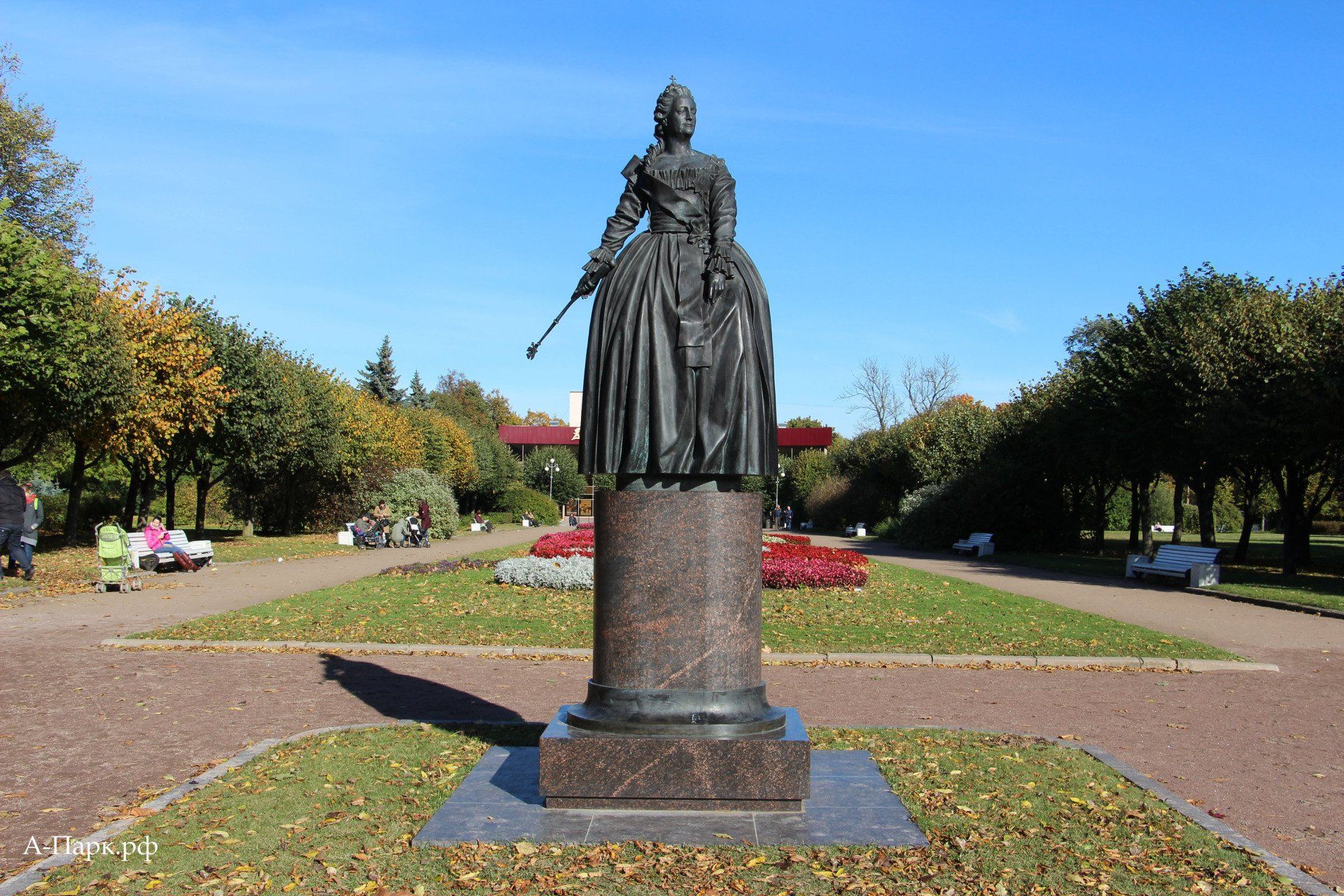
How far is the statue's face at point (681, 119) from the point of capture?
5.87 meters

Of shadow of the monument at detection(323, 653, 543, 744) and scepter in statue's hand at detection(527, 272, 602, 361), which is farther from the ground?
scepter in statue's hand at detection(527, 272, 602, 361)

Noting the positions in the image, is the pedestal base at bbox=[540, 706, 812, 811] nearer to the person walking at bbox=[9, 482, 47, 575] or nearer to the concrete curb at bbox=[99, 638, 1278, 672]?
the concrete curb at bbox=[99, 638, 1278, 672]

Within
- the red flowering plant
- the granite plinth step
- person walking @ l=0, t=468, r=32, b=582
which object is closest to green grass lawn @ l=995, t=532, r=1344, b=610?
the red flowering plant

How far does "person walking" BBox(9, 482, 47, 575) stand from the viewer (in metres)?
17.3

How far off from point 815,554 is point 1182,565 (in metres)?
7.53

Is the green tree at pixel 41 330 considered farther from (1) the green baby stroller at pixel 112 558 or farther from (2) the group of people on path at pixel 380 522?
(2) the group of people on path at pixel 380 522

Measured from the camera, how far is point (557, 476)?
7450 centimetres

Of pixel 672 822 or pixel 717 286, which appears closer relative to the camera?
pixel 672 822

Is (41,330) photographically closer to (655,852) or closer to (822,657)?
(822,657)

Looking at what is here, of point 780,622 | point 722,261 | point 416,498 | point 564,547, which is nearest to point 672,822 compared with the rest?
point 722,261

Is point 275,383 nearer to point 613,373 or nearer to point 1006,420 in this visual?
point 1006,420

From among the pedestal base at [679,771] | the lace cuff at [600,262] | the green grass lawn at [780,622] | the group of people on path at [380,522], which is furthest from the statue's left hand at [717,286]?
the group of people on path at [380,522]

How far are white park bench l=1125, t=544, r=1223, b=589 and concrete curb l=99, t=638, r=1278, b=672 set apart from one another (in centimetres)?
993

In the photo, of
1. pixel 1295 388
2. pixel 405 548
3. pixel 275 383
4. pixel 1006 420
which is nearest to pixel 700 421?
pixel 1295 388
